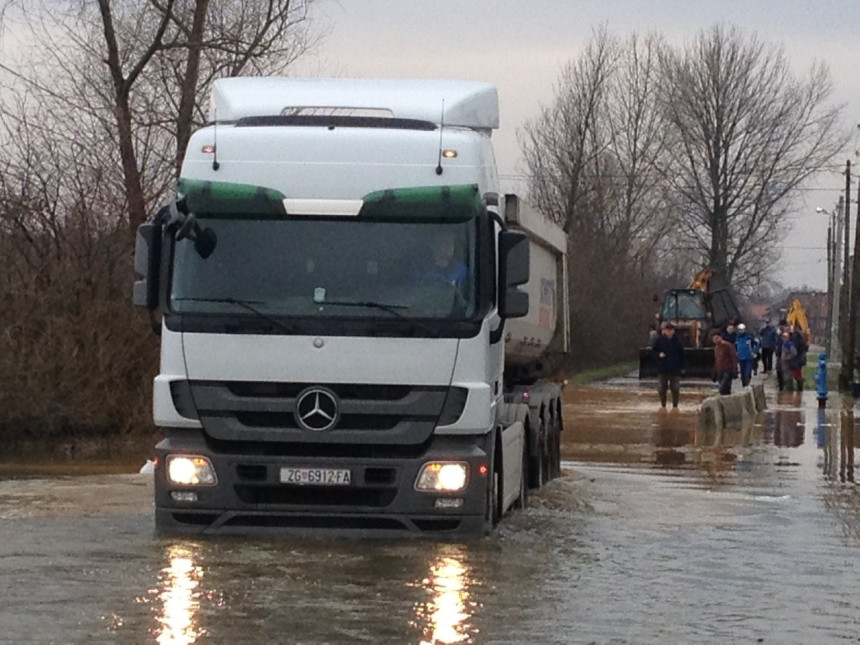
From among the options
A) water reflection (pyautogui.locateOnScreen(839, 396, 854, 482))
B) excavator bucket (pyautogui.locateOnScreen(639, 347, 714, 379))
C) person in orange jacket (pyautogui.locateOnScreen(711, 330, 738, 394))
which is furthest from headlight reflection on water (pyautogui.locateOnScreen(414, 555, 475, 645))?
excavator bucket (pyautogui.locateOnScreen(639, 347, 714, 379))

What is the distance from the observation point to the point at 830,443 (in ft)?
87.3

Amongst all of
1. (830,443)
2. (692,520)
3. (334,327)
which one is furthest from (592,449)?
(334,327)

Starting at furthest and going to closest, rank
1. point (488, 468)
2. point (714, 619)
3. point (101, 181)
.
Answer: point (101, 181) < point (488, 468) < point (714, 619)

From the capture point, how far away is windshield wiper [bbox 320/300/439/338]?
11383 millimetres

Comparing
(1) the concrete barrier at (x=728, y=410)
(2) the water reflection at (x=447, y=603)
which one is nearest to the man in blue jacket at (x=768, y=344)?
(1) the concrete barrier at (x=728, y=410)

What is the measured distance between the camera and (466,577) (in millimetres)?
10609

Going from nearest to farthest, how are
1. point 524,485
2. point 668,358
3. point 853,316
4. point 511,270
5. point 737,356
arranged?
point 511,270
point 524,485
point 668,358
point 737,356
point 853,316

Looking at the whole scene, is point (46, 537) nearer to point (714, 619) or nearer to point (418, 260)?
point (418, 260)

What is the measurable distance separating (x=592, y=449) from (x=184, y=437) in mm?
13906

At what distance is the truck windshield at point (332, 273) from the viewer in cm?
1140

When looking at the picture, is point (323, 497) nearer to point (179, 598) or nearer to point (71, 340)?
point (179, 598)

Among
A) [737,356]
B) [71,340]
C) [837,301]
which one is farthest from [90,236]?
[837,301]

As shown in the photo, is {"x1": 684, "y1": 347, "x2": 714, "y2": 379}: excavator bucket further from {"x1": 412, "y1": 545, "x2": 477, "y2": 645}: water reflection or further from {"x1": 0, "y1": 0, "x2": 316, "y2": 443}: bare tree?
{"x1": 412, "y1": 545, "x2": 477, "y2": 645}: water reflection

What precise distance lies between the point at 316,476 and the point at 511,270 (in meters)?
1.93
